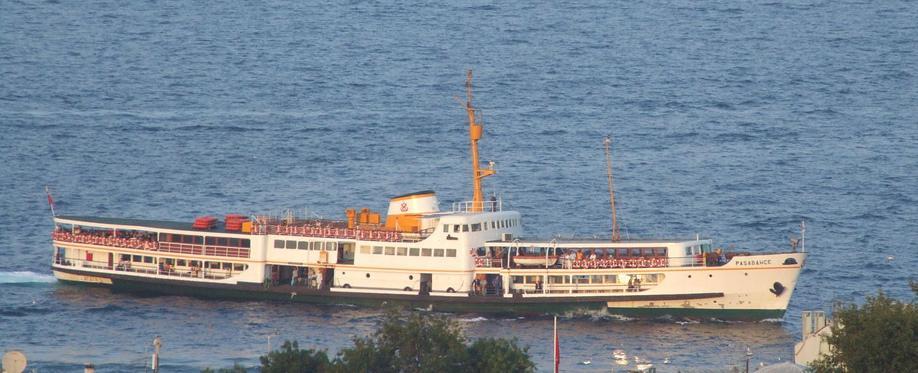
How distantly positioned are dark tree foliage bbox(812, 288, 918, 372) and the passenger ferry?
30.8 metres

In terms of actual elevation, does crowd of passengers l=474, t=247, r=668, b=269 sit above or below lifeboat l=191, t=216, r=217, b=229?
below

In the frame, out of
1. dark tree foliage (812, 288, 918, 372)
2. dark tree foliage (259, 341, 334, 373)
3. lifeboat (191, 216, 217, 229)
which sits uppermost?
lifeboat (191, 216, 217, 229)

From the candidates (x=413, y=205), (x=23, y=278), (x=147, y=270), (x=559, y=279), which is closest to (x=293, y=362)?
(x=559, y=279)

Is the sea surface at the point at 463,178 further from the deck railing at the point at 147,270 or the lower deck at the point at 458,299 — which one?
the deck railing at the point at 147,270

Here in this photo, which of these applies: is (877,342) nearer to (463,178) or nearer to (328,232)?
(328,232)

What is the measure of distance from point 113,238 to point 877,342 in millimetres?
54606

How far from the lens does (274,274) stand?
11312cm

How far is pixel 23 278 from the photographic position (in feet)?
386

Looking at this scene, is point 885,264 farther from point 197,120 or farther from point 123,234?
point 197,120

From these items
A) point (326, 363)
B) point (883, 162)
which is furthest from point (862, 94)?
point (326, 363)

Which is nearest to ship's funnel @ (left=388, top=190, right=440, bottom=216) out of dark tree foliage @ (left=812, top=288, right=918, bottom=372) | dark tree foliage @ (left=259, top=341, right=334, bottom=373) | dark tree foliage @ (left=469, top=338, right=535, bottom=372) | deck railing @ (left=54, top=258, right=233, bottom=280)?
deck railing @ (left=54, top=258, right=233, bottom=280)

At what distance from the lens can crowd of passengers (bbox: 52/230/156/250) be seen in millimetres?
115750

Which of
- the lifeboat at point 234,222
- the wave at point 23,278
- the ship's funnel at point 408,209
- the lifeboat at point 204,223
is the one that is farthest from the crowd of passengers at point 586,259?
the wave at point 23,278

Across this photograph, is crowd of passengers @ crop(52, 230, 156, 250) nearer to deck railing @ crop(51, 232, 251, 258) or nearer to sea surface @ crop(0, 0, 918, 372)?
deck railing @ crop(51, 232, 251, 258)
